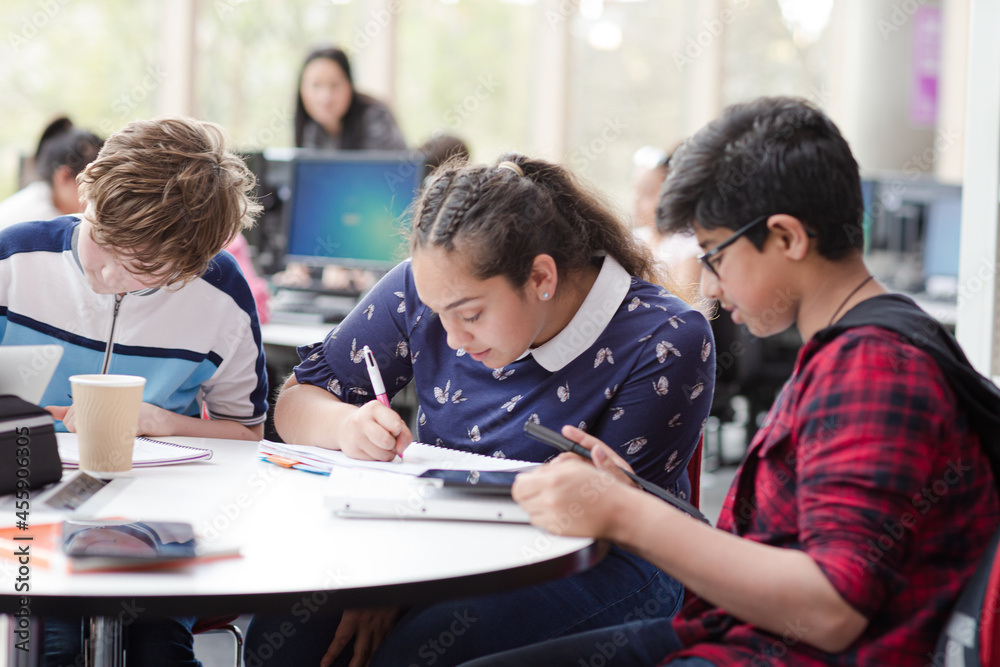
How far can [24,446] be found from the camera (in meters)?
1.01

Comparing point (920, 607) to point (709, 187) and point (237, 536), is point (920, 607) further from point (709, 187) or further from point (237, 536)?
point (237, 536)

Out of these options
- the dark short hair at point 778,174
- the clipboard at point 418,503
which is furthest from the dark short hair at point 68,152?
the dark short hair at point 778,174

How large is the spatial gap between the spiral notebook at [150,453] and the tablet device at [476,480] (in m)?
0.35

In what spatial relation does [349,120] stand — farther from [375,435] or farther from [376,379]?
[375,435]

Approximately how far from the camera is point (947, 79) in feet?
21.7

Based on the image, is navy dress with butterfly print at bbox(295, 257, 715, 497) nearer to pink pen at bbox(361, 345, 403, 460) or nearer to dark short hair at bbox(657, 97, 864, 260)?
pink pen at bbox(361, 345, 403, 460)

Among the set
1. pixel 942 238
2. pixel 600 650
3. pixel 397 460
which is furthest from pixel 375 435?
pixel 942 238

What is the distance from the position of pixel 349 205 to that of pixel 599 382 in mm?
2128

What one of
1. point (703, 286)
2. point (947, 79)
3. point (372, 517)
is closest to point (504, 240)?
point (703, 286)

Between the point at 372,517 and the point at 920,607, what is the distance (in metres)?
0.56

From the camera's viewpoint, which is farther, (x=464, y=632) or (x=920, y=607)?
(x=464, y=632)

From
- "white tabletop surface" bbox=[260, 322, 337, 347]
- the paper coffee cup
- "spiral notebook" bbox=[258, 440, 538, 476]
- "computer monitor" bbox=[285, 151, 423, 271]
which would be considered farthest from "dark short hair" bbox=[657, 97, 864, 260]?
"computer monitor" bbox=[285, 151, 423, 271]

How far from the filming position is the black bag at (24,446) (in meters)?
1.00

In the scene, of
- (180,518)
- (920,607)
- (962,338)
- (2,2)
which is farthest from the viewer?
(2,2)
